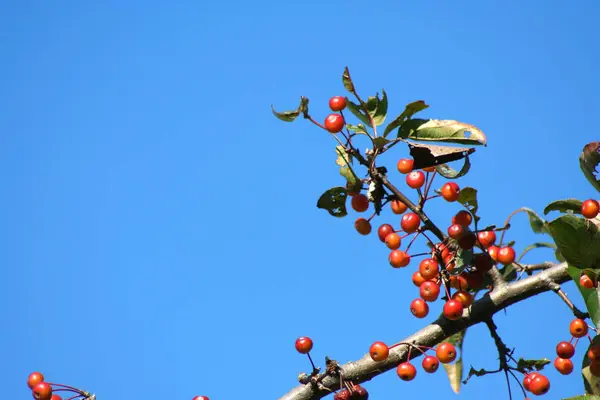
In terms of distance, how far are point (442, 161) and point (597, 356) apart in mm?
1067

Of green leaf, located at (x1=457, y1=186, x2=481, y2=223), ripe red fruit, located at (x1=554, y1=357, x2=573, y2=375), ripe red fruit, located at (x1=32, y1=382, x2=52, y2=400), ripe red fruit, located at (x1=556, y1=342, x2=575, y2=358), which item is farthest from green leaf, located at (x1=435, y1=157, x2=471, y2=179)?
ripe red fruit, located at (x1=32, y1=382, x2=52, y2=400)

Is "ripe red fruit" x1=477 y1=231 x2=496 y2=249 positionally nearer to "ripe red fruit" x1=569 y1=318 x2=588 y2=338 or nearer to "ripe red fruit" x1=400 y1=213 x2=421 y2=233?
"ripe red fruit" x1=400 y1=213 x2=421 y2=233

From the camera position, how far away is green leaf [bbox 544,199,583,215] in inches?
153

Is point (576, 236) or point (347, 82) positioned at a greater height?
point (347, 82)

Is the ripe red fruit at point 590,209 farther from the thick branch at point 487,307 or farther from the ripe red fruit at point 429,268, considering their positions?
the ripe red fruit at point 429,268

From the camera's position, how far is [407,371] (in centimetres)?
348

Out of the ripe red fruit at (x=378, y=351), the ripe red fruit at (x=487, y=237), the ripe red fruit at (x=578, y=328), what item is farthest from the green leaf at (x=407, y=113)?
Result: the ripe red fruit at (x=578, y=328)

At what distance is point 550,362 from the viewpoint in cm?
379

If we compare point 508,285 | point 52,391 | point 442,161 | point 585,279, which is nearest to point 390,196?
point 442,161

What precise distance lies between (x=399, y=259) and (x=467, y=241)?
0.40 metres

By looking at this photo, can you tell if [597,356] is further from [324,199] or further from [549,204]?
[324,199]

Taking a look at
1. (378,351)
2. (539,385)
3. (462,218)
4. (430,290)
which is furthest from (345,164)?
(539,385)

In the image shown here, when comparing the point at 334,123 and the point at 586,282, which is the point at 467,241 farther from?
the point at 334,123

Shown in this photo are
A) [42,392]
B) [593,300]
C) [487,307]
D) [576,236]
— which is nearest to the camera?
[593,300]
